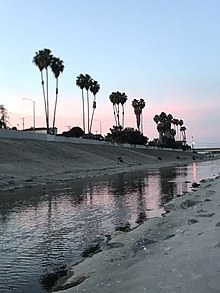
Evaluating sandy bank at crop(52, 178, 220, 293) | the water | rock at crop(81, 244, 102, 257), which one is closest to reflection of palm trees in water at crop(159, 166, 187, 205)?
the water

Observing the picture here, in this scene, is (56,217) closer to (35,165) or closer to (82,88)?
(35,165)

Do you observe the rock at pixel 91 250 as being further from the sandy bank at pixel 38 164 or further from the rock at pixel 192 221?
the sandy bank at pixel 38 164

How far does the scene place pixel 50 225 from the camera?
57.6 ft

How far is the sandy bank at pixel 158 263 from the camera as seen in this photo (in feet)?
24.6

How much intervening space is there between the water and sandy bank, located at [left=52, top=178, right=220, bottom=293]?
3.74 ft

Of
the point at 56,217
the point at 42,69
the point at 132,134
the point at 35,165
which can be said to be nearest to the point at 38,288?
the point at 56,217

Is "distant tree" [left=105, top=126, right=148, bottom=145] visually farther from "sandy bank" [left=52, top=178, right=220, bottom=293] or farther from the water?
"sandy bank" [left=52, top=178, right=220, bottom=293]

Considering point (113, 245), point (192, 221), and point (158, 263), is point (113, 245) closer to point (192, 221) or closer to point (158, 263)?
point (192, 221)

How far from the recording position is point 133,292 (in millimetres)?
7328

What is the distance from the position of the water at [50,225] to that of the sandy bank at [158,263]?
114 cm

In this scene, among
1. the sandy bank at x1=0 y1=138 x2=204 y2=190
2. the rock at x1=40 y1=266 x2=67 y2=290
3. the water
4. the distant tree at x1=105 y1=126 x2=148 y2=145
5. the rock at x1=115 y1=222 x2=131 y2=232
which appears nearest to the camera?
the rock at x1=40 y1=266 x2=67 y2=290

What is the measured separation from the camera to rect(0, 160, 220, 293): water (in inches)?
435

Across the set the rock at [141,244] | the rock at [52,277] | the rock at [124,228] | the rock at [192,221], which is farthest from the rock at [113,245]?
Answer: the rock at [124,228]

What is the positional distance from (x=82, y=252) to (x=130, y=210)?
9291 millimetres
